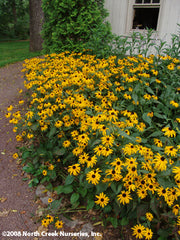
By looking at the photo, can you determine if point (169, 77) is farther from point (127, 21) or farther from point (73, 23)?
point (127, 21)

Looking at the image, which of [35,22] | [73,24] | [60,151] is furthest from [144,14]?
[60,151]

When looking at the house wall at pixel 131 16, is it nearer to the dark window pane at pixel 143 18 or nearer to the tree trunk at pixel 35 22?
the dark window pane at pixel 143 18

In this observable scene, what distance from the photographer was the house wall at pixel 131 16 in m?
5.60

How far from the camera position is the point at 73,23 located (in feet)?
17.4

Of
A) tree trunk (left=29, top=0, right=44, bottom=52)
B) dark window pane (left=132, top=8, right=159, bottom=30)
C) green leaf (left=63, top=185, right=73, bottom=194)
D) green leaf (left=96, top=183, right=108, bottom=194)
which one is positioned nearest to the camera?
green leaf (left=96, top=183, right=108, bottom=194)

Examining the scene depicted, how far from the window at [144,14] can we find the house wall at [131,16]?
22 centimetres

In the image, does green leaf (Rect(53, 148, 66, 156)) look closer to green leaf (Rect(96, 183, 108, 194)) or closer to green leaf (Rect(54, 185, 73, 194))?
green leaf (Rect(54, 185, 73, 194))

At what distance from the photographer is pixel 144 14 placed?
7352 mm

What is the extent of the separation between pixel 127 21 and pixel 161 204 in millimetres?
5889

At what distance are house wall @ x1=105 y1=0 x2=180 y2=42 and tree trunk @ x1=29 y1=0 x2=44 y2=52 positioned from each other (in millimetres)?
3618

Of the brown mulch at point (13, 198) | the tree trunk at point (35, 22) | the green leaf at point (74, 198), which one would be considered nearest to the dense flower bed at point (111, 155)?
the green leaf at point (74, 198)

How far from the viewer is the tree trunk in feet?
29.0

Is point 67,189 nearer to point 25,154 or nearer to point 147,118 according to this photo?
point 25,154

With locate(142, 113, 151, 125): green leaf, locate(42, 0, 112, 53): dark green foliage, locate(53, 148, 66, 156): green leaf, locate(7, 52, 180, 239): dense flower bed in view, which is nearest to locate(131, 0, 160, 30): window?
locate(42, 0, 112, 53): dark green foliage
